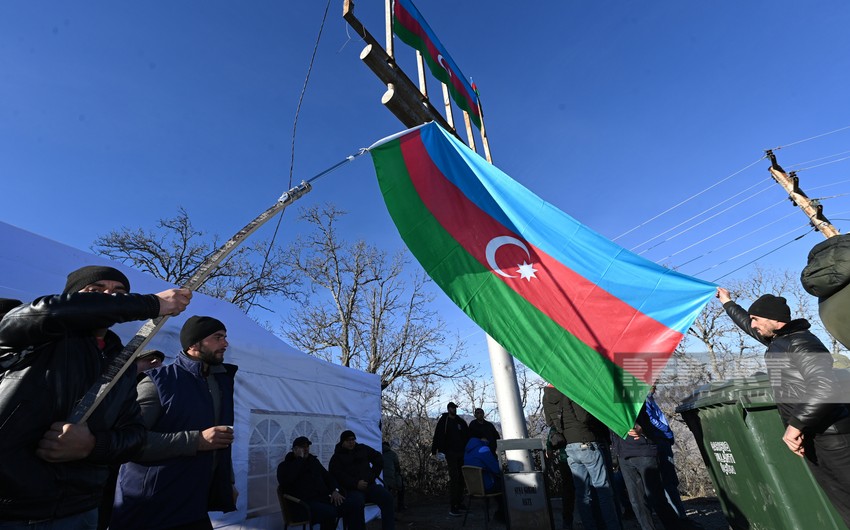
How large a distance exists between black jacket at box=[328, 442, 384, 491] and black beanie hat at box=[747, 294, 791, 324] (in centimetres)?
492

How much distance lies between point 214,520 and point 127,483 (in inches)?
112

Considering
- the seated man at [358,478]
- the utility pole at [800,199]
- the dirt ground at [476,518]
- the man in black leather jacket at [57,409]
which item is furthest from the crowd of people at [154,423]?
the utility pole at [800,199]

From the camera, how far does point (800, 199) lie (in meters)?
13.2

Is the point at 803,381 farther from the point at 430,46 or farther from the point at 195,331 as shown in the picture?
the point at 430,46

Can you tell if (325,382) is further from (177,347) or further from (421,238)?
(421,238)

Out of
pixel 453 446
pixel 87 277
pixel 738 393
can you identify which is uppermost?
pixel 87 277

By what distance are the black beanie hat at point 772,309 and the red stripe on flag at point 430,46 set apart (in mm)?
5675

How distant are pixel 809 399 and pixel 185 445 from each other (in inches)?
133

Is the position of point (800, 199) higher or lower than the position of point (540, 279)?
higher

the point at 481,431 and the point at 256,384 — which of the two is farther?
the point at 481,431

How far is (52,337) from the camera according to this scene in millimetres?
1596

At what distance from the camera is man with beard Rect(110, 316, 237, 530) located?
2299mm

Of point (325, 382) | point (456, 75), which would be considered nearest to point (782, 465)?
point (325, 382)

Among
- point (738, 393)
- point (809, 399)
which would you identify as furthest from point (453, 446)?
point (809, 399)
